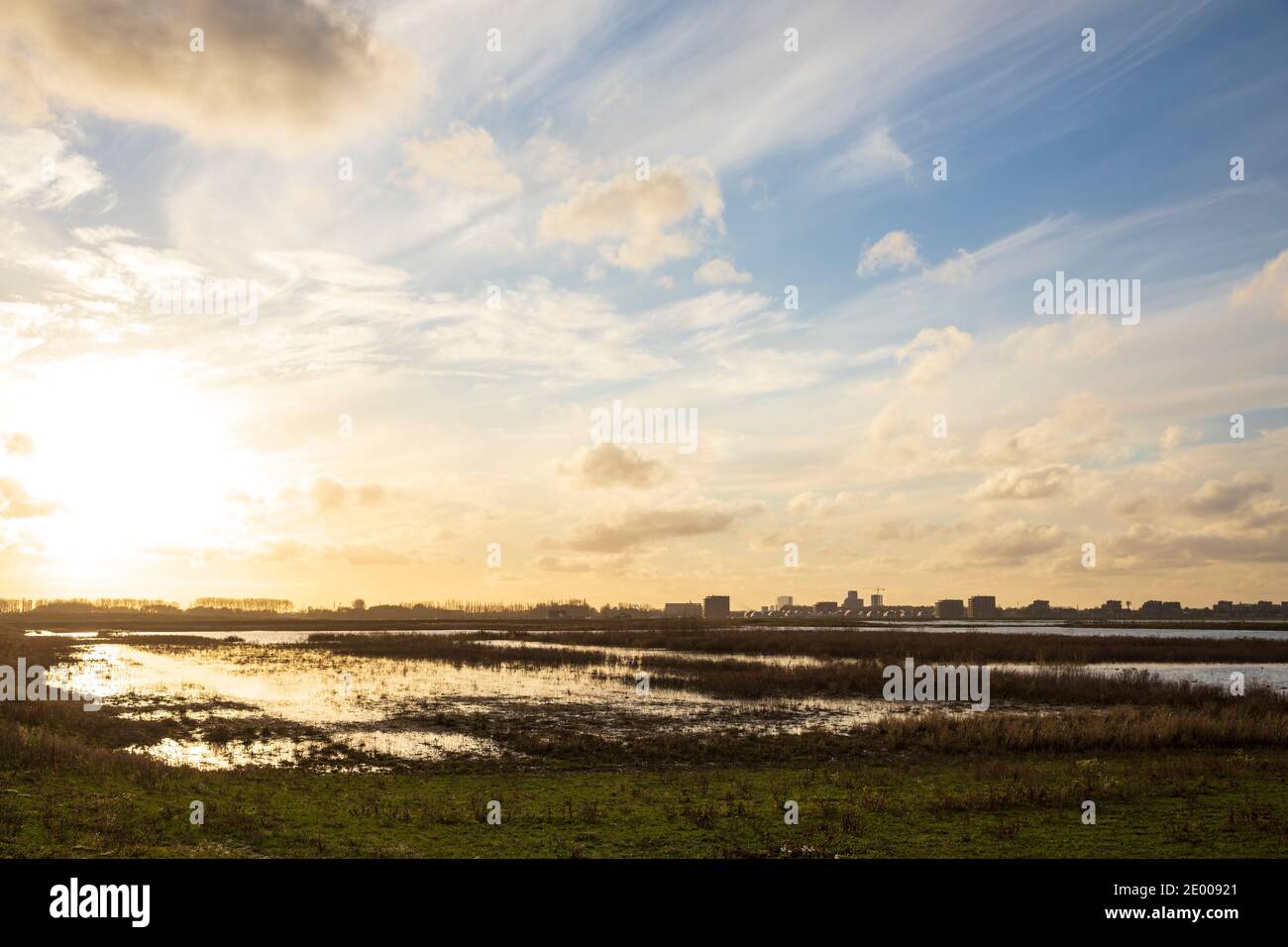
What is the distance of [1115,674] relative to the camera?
53938 mm

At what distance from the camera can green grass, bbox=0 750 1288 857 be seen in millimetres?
15469

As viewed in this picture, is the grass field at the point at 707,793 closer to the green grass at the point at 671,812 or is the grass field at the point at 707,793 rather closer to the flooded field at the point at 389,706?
the green grass at the point at 671,812

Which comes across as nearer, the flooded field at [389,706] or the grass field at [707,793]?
the grass field at [707,793]

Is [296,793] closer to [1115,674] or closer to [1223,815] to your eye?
[1223,815]

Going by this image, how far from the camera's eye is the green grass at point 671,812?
609 inches

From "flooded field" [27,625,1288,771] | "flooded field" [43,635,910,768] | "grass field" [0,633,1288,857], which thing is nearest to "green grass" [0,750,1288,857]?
"grass field" [0,633,1288,857]

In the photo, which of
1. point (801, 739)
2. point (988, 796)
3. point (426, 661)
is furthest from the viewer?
point (426, 661)

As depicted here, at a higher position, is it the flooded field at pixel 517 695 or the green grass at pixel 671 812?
the green grass at pixel 671 812

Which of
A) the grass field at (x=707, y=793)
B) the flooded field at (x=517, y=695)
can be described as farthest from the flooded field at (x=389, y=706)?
the grass field at (x=707, y=793)

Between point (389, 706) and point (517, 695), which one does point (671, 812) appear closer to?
point (389, 706)

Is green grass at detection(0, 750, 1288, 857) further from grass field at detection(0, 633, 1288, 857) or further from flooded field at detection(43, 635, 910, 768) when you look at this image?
flooded field at detection(43, 635, 910, 768)

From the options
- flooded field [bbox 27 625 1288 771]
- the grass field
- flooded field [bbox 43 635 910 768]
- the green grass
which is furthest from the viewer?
flooded field [bbox 27 625 1288 771]
